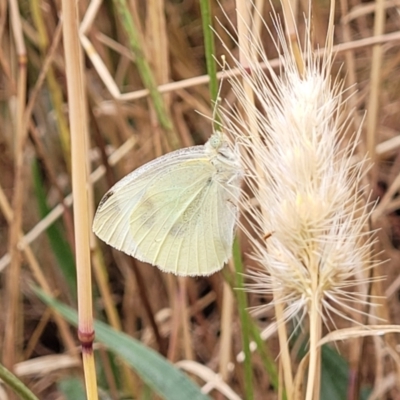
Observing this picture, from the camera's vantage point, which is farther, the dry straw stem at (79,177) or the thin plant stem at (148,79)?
the thin plant stem at (148,79)

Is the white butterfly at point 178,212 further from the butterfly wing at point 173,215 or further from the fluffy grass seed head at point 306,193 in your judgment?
the fluffy grass seed head at point 306,193

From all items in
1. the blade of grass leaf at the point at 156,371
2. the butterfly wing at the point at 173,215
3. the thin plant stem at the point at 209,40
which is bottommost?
the blade of grass leaf at the point at 156,371

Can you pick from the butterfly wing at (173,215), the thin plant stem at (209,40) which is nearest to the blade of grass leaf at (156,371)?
the butterfly wing at (173,215)

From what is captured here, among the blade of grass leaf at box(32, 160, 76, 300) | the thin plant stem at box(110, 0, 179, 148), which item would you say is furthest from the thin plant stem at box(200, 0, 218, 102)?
the blade of grass leaf at box(32, 160, 76, 300)

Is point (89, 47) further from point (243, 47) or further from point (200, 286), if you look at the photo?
point (200, 286)

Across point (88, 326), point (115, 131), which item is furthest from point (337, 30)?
point (88, 326)

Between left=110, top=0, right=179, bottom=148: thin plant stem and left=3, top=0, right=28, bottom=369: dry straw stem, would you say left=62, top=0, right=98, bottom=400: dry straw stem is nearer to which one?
left=110, top=0, right=179, bottom=148: thin plant stem
